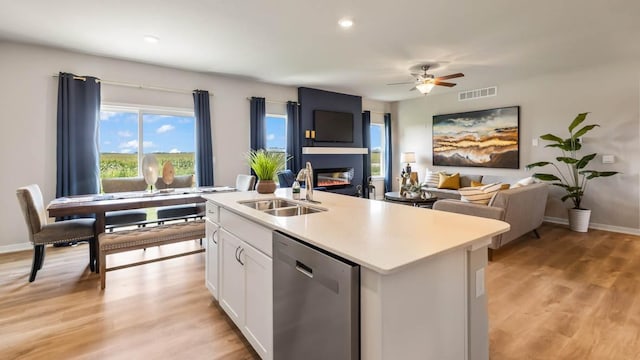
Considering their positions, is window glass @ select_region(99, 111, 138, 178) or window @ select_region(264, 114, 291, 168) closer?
window glass @ select_region(99, 111, 138, 178)

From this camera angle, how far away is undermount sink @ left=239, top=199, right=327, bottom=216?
85.8 inches

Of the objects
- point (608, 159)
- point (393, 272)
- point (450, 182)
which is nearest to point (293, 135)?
point (450, 182)

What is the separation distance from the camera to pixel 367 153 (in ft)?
24.5

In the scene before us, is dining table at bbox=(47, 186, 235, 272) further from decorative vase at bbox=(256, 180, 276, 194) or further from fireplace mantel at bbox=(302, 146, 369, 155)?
fireplace mantel at bbox=(302, 146, 369, 155)

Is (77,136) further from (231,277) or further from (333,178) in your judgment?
(333,178)

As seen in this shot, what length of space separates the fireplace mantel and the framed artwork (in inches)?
68.4

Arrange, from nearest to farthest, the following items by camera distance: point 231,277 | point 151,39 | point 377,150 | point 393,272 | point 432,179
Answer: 1. point 393,272
2. point 231,277
3. point 151,39
4. point 432,179
5. point 377,150

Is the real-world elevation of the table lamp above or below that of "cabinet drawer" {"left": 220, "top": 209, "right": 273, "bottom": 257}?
above

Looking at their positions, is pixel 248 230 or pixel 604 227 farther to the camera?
pixel 604 227

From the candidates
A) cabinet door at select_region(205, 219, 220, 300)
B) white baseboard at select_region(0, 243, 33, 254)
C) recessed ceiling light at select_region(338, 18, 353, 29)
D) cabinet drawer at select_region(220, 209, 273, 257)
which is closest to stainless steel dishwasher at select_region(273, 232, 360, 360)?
cabinet drawer at select_region(220, 209, 273, 257)

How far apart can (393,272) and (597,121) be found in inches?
229

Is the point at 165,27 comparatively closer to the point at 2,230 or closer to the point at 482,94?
the point at 2,230

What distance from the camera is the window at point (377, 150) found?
8133 millimetres

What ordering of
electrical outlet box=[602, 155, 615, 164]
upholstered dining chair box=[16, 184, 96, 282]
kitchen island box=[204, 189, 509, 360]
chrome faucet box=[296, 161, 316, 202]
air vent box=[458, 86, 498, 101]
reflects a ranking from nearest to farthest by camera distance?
kitchen island box=[204, 189, 509, 360] → chrome faucet box=[296, 161, 316, 202] → upholstered dining chair box=[16, 184, 96, 282] → electrical outlet box=[602, 155, 615, 164] → air vent box=[458, 86, 498, 101]
